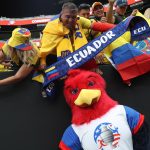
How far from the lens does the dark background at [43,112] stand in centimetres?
331

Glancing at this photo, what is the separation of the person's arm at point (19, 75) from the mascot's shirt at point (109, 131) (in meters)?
0.72

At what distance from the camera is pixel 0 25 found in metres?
10.1

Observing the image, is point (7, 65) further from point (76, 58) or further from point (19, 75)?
point (76, 58)

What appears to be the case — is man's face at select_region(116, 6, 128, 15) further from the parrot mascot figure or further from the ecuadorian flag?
the parrot mascot figure

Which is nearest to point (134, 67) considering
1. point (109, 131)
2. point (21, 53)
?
point (109, 131)

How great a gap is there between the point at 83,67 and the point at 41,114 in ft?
1.75

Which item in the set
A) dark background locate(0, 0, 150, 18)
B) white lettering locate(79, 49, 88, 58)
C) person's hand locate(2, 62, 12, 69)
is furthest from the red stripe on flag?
dark background locate(0, 0, 150, 18)

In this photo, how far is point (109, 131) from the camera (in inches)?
107

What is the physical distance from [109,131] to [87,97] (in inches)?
10.6

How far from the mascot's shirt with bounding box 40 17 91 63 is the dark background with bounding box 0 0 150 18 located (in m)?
6.88

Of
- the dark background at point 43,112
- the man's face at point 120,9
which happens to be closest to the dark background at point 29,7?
the man's face at point 120,9

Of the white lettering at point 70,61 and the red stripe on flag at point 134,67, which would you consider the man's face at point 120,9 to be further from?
the white lettering at point 70,61

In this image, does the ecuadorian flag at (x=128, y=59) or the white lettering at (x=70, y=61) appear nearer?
the white lettering at (x=70, y=61)

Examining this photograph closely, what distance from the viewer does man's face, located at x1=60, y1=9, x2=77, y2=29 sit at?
3.27 m
